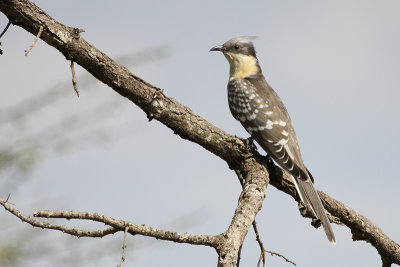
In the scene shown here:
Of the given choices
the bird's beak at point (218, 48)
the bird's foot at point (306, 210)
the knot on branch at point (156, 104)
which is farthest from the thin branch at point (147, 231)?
the bird's beak at point (218, 48)

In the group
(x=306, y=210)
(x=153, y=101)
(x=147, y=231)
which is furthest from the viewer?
(x=306, y=210)

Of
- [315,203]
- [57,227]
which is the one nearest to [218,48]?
[315,203]

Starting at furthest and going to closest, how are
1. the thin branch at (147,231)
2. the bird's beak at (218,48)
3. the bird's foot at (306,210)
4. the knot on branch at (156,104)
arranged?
the bird's beak at (218,48), the bird's foot at (306,210), the knot on branch at (156,104), the thin branch at (147,231)

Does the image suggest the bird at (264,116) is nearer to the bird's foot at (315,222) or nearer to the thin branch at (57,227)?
the bird's foot at (315,222)

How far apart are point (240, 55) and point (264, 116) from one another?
196 cm

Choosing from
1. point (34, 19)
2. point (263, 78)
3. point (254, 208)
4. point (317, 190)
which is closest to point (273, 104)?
point (263, 78)

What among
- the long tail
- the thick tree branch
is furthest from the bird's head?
the long tail

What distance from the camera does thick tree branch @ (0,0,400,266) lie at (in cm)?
429

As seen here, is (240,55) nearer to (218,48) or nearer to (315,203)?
(218,48)

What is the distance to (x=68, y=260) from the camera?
3340 millimetres

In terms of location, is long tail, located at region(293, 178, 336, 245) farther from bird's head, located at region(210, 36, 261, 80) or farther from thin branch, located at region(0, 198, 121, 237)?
bird's head, located at region(210, 36, 261, 80)

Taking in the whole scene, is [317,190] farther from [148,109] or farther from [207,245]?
[207,245]

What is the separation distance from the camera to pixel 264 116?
6527mm

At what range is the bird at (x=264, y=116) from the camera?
540 cm
